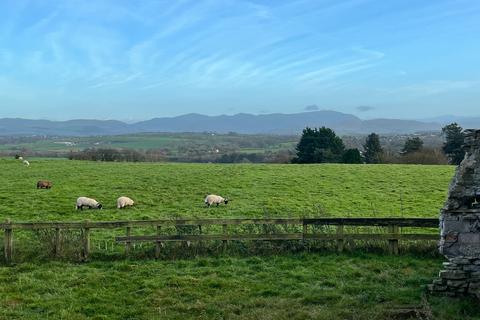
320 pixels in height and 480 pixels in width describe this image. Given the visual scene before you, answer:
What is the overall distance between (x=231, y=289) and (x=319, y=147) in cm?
4984

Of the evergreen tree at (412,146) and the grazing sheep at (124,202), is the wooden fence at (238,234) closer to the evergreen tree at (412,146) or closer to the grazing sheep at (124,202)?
the grazing sheep at (124,202)

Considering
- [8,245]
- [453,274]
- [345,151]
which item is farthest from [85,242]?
[345,151]

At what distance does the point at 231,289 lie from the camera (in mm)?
11391

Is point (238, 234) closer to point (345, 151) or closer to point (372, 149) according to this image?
point (345, 151)

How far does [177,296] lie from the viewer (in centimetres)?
1089

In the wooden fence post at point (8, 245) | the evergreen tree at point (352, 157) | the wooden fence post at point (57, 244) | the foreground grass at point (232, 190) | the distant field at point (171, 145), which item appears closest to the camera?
the wooden fence post at point (8, 245)

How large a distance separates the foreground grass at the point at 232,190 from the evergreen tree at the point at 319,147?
17.6 metres

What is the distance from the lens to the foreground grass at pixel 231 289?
31.7 feet

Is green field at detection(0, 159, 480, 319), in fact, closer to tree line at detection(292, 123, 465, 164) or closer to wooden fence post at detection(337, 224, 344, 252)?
wooden fence post at detection(337, 224, 344, 252)

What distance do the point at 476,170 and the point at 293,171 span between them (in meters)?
28.4

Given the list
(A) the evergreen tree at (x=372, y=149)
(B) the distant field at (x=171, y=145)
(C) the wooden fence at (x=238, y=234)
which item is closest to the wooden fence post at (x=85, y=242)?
(C) the wooden fence at (x=238, y=234)

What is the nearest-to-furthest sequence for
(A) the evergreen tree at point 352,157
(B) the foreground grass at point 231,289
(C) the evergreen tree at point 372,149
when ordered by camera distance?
1. (B) the foreground grass at point 231,289
2. (A) the evergreen tree at point 352,157
3. (C) the evergreen tree at point 372,149

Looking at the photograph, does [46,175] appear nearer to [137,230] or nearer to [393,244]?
[137,230]

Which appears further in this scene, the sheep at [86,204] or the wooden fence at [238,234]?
the sheep at [86,204]
